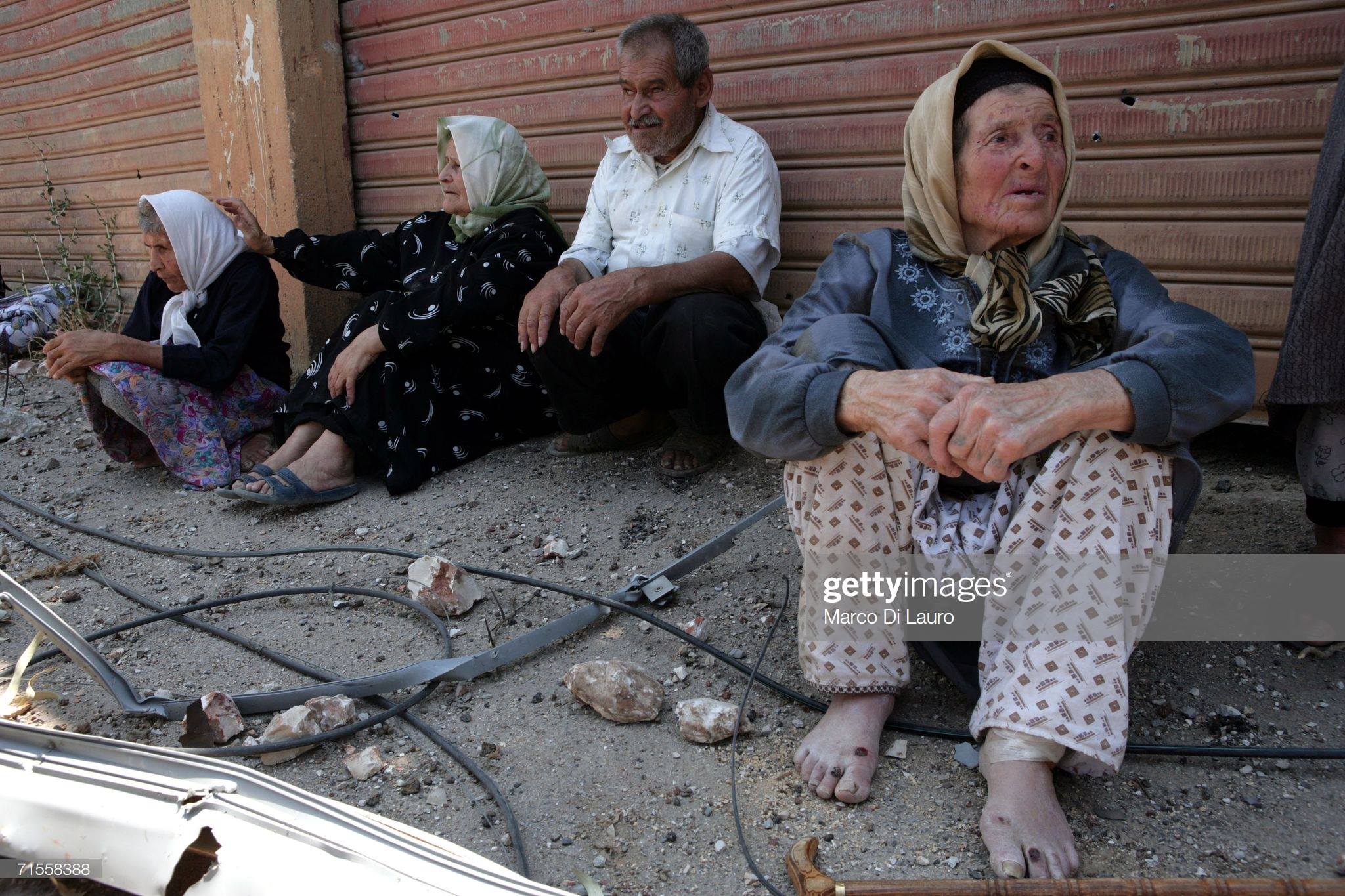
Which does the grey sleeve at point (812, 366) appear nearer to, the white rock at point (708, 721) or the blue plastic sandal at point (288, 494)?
the white rock at point (708, 721)

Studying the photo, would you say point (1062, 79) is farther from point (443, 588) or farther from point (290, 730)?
point (290, 730)

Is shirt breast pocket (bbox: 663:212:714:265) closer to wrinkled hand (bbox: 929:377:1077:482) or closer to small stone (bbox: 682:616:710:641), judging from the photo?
small stone (bbox: 682:616:710:641)

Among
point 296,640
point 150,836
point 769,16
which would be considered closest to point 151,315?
point 296,640

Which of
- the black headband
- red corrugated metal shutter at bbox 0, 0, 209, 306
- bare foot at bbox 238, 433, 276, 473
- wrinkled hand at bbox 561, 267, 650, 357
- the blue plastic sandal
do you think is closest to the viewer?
the black headband

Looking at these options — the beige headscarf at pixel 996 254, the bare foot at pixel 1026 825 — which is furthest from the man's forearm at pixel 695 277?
the bare foot at pixel 1026 825

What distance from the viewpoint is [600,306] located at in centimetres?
283

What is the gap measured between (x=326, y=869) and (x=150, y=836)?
9.3 inches

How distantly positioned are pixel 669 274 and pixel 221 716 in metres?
1.71

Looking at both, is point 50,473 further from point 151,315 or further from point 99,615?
point 99,615

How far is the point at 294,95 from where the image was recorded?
4.55 meters

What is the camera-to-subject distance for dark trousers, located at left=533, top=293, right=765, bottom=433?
2842 millimetres

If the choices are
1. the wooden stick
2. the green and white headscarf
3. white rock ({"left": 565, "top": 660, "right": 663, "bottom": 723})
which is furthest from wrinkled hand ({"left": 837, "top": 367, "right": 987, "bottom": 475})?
the green and white headscarf

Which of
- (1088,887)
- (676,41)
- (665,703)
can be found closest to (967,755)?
(1088,887)

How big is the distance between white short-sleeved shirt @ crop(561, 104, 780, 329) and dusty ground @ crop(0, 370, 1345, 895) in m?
0.70
